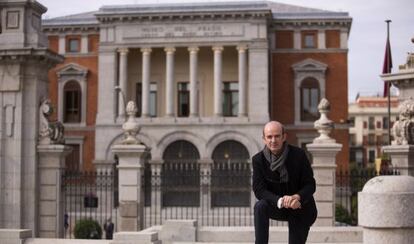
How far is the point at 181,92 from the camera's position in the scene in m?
50.9

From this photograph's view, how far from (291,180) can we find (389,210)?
1.01 m

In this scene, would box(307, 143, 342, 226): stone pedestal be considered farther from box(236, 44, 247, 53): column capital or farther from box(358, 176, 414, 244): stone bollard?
box(236, 44, 247, 53): column capital

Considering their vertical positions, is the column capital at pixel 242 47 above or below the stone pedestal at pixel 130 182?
above

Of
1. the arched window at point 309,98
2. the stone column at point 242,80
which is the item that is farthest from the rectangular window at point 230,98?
the arched window at point 309,98

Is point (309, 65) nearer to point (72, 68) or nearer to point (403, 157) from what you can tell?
point (72, 68)

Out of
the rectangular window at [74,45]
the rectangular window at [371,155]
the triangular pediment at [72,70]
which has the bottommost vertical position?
the rectangular window at [371,155]

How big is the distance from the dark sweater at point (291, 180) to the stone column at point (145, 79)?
41623 millimetres

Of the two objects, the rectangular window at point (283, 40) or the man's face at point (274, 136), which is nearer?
the man's face at point (274, 136)

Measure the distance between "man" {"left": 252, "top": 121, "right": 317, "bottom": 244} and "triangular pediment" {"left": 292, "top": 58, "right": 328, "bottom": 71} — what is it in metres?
43.7

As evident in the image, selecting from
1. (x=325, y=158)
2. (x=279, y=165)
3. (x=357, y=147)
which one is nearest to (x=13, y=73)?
(x=325, y=158)

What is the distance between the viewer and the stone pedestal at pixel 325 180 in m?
16.2

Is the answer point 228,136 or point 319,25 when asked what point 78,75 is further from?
point 319,25

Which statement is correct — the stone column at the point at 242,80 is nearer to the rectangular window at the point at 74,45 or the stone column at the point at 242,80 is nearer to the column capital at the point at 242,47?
the column capital at the point at 242,47

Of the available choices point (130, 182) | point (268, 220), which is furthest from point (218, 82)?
point (268, 220)
